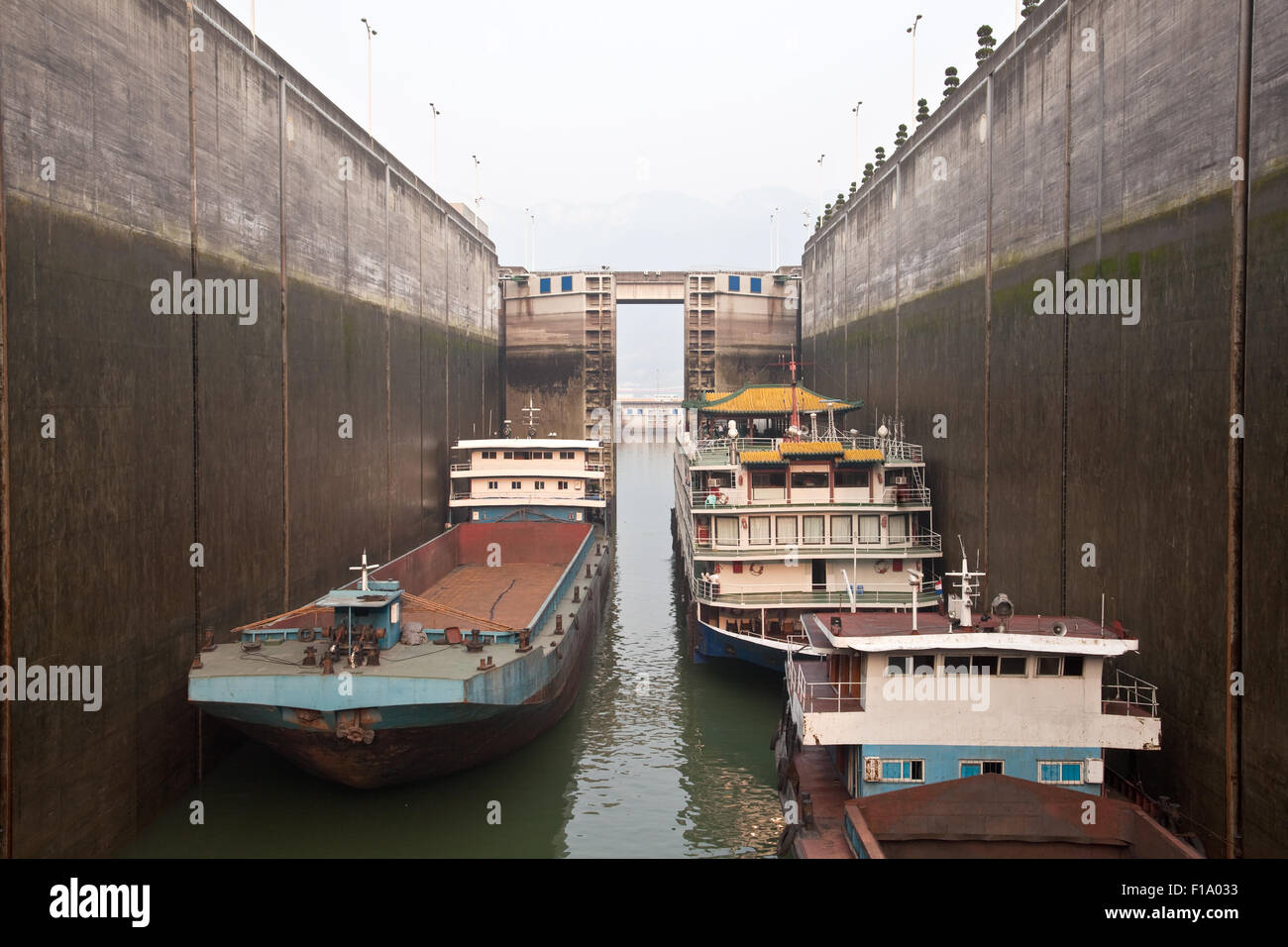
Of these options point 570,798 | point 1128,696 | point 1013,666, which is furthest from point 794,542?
point 1013,666

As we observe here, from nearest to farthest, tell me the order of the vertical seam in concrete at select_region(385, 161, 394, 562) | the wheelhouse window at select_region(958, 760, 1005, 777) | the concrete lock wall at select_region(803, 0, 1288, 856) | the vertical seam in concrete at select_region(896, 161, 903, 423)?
the concrete lock wall at select_region(803, 0, 1288, 856), the wheelhouse window at select_region(958, 760, 1005, 777), the vertical seam in concrete at select_region(385, 161, 394, 562), the vertical seam in concrete at select_region(896, 161, 903, 423)

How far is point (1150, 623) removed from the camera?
16.1m

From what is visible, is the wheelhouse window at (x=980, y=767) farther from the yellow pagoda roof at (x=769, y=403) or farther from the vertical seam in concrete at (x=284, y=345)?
the yellow pagoda roof at (x=769, y=403)

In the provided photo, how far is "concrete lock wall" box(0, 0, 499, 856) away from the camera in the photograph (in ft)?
44.5

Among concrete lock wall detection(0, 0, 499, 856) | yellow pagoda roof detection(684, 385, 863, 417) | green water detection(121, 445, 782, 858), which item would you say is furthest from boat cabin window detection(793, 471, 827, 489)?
concrete lock wall detection(0, 0, 499, 856)

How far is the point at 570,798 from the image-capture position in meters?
19.0

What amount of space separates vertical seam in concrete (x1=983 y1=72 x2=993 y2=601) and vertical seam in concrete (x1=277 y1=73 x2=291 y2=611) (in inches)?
723

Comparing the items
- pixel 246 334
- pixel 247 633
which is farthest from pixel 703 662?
pixel 246 334

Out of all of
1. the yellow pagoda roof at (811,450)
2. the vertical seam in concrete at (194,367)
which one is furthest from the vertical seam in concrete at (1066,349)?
the vertical seam in concrete at (194,367)

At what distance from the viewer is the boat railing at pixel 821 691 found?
15.3m

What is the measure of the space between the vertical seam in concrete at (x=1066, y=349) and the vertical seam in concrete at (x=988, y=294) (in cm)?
437

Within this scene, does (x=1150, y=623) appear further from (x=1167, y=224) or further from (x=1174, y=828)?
(x=1167, y=224)

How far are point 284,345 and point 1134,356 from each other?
66.1ft

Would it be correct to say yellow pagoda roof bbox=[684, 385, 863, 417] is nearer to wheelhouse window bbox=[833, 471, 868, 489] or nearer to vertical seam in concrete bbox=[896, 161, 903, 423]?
vertical seam in concrete bbox=[896, 161, 903, 423]
